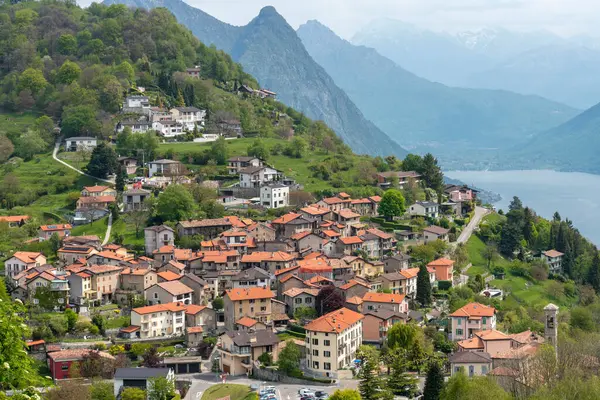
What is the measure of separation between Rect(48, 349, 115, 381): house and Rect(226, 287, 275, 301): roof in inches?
281

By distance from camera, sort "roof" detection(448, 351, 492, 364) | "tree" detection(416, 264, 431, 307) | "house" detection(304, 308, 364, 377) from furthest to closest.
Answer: "tree" detection(416, 264, 431, 307)
"house" detection(304, 308, 364, 377)
"roof" detection(448, 351, 492, 364)

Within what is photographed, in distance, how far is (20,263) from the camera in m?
50.2

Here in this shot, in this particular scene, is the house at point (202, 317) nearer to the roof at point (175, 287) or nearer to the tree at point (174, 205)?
the roof at point (175, 287)

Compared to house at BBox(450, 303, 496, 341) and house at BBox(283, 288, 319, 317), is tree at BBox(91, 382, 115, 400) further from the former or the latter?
house at BBox(450, 303, 496, 341)

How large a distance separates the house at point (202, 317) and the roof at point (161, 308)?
1.37 feet

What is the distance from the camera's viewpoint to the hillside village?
38.7 metres

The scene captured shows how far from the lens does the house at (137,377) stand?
3734cm

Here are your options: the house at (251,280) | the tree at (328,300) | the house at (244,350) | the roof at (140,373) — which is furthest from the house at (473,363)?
the house at (251,280)

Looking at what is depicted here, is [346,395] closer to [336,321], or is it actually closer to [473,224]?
[336,321]

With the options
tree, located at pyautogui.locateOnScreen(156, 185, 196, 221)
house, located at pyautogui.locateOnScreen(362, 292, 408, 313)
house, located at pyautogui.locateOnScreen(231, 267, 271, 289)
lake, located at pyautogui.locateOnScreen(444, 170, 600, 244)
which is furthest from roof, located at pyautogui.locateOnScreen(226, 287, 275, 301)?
lake, located at pyautogui.locateOnScreen(444, 170, 600, 244)

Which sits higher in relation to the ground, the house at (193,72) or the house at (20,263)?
the house at (193,72)

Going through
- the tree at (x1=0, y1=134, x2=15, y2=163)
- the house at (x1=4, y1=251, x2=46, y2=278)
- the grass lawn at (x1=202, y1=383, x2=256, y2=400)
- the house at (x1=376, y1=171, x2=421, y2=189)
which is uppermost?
the tree at (x1=0, y1=134, x2=15, y2=163)

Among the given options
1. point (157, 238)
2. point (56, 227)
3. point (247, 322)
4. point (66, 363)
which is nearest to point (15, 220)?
point (56, 227)

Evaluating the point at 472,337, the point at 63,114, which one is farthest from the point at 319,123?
the point at 472,337
